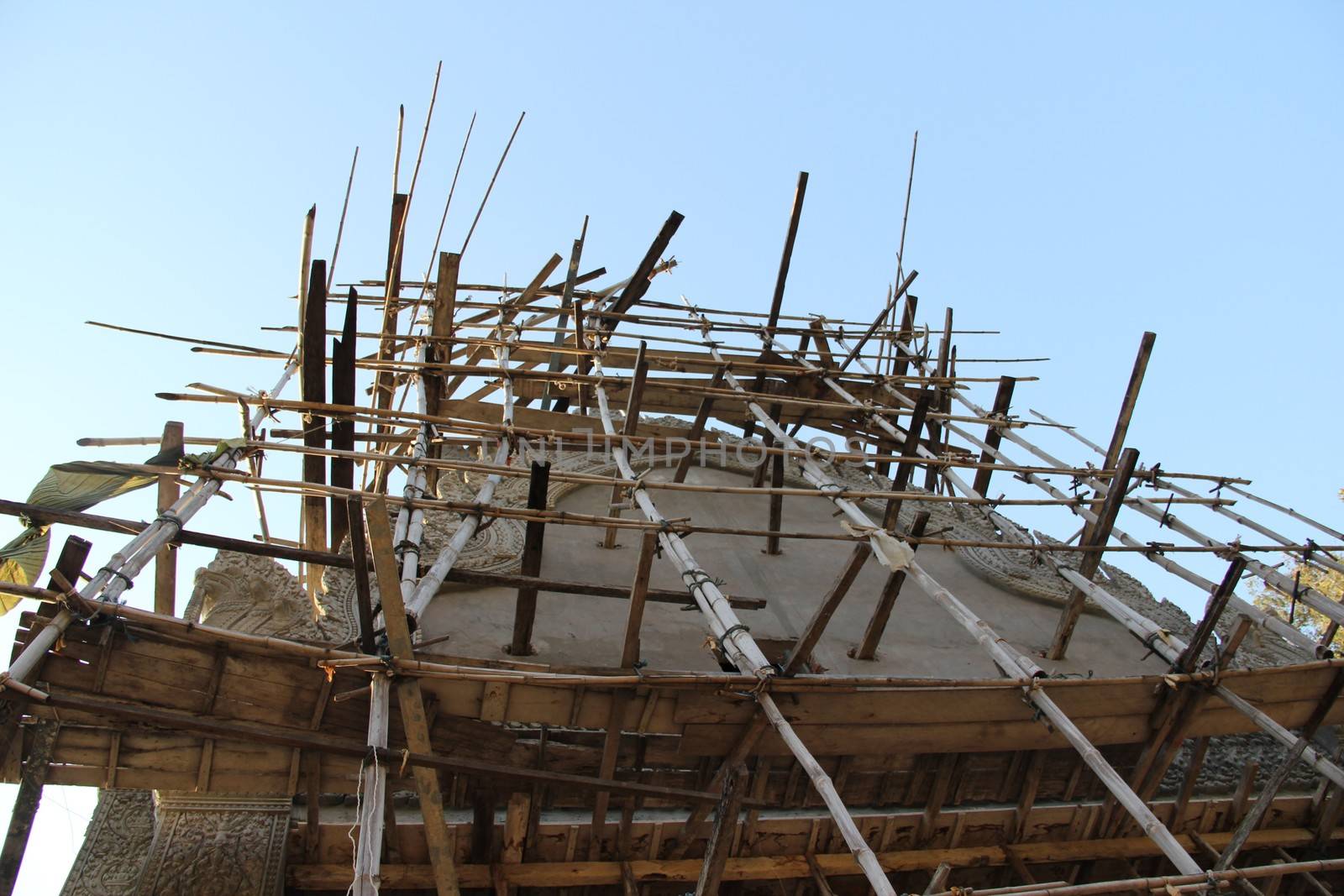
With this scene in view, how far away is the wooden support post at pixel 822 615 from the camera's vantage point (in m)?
5.87

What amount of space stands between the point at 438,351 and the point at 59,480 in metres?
4.68

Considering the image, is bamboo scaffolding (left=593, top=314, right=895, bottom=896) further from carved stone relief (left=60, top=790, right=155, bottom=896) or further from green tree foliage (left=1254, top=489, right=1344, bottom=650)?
green tree foliage (left=1254, top=489, right=1344, bottom=650)

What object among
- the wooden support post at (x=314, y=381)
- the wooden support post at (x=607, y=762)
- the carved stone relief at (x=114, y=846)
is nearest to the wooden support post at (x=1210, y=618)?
the wooden support post at (x=607, y=762)

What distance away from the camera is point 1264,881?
23.8ft

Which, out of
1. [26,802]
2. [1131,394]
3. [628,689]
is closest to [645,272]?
[1131,394]

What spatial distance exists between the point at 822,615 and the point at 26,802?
4031mm

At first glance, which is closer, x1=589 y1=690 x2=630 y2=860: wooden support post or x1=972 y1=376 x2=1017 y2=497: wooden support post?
x1=589 y1=690 x2=630 y2=860: wooden support post

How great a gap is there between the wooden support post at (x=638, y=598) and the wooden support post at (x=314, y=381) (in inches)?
121

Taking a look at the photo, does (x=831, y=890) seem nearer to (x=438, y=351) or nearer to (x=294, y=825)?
(x=294, y=825)

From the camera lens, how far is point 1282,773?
5.85 meters

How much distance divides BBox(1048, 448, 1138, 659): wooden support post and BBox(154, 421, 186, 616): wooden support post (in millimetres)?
6250

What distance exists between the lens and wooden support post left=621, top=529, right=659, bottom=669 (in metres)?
6.15

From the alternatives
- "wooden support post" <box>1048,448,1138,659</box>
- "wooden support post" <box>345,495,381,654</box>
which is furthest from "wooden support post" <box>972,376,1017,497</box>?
"wooden support post" <box>345,495,381,654</box>

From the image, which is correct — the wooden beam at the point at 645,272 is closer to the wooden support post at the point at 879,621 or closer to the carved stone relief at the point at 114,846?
the wooden support post at the point at 879,621
